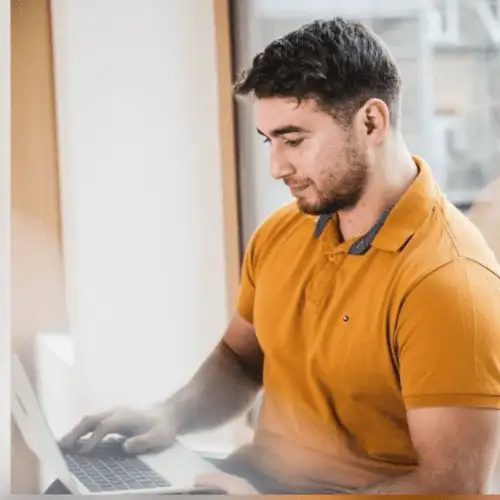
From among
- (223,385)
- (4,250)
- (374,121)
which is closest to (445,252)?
(374,121)

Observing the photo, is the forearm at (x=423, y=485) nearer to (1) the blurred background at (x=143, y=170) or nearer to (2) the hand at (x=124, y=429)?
(1) the blurred background at (x=143, y=170)

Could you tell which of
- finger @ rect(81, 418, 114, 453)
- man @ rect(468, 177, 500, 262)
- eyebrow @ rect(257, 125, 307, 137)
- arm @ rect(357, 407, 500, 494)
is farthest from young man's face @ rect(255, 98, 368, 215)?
finger @ rect(81, 418, 114, 453)

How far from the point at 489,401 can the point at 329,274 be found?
Answer: 0.75 feet

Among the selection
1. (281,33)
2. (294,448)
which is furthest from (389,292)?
(281,33)

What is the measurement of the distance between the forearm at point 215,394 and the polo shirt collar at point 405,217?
8.0 inches

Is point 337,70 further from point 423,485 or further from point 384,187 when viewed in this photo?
point 423,485

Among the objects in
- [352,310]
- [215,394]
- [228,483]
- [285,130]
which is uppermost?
[285,130]

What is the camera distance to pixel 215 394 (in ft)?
3.53

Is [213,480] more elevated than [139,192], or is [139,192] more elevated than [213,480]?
[139,192]

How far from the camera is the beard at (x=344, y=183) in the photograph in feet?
3.26

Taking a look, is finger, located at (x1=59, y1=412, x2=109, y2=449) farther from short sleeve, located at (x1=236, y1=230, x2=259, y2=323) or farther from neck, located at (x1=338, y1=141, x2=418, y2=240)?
neck, located at (x1=338, y1=141, x2=418, y2=240)

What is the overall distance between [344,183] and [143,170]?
0.84ft

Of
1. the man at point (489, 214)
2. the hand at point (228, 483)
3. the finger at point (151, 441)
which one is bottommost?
the hand at point (228, 483)

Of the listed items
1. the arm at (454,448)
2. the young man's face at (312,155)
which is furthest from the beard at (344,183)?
the arm at (454,448)
